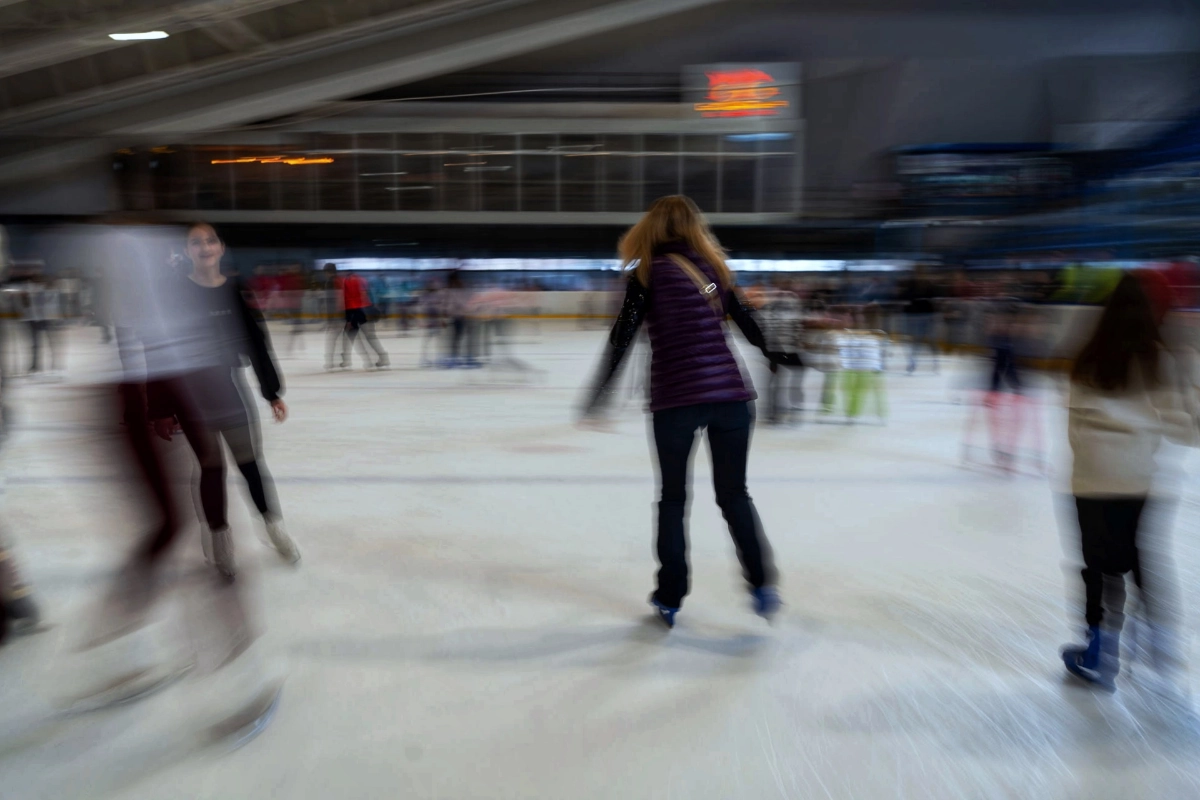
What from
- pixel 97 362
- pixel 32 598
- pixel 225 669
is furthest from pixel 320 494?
pixel 97 362

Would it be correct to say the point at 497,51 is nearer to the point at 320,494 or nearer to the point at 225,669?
the point at 320,494

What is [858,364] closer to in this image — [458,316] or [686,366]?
[686,366]

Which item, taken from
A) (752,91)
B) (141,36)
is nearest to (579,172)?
(752,91)

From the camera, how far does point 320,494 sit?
16.0ft

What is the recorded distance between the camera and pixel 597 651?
283 centimetres

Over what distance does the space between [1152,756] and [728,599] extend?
4.63 ft

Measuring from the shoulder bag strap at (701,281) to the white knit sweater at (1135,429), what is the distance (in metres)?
1.08

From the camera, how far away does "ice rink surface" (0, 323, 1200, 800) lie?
2121 millimetres

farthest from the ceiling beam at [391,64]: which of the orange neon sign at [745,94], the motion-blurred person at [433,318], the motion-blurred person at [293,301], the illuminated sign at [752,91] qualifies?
the motion-blurred person at [433,318]

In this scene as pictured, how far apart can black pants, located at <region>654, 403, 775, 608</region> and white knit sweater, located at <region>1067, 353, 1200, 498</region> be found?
966mm

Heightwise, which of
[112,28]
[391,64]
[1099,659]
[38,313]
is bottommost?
[1099,659]

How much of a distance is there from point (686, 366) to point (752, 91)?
27.5 meters

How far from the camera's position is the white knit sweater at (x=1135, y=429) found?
93.3 inches

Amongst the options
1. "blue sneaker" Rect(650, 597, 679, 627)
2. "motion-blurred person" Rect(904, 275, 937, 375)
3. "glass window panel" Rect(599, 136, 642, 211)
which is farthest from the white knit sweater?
"glass window panel" Rect(599, 136, 642, 211)
